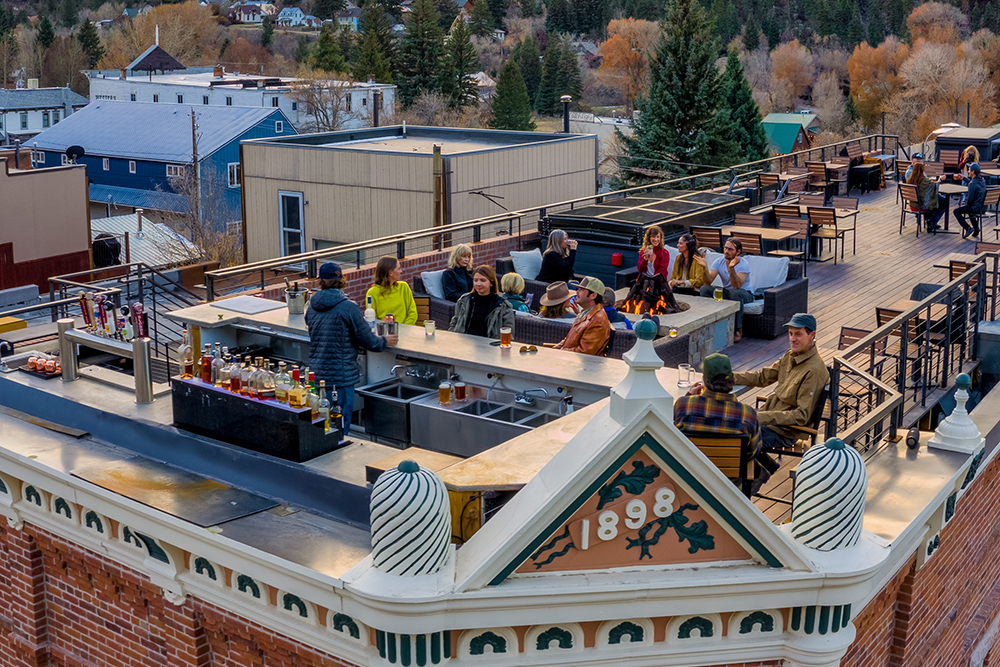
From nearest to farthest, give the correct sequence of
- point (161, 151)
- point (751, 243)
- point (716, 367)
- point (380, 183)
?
point (716, 367) < point (751, 243) < point (380, 183) < point (161, 151)

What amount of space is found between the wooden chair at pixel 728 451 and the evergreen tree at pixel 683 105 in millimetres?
34336

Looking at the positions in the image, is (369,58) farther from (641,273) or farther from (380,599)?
(380,599)

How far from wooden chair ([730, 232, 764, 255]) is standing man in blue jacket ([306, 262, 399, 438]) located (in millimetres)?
8138

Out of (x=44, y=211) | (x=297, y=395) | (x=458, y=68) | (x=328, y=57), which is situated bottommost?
(x=44, y=211)

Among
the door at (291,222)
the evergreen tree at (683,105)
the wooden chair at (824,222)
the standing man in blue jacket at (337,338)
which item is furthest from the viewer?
the evergreen tree at (683,105)

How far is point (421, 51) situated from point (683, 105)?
4538 centimetres

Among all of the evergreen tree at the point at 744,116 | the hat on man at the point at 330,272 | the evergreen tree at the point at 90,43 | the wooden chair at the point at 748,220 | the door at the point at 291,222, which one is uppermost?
the evergreen tree at the point at 90,43

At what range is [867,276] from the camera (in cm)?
1541

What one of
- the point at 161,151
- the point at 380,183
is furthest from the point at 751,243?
the point at 161,151

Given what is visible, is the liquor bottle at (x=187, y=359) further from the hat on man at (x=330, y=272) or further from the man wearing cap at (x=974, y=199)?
the man wearing cap at (x=974, y=199)

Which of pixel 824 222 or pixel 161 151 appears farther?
pixel 161 151

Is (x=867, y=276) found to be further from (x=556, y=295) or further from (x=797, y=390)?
(x=797, y=390)

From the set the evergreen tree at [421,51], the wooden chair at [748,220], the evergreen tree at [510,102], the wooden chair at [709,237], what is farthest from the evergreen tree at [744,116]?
the evergreen tree at [421,51]

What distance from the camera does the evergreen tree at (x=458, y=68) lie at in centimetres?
8094
